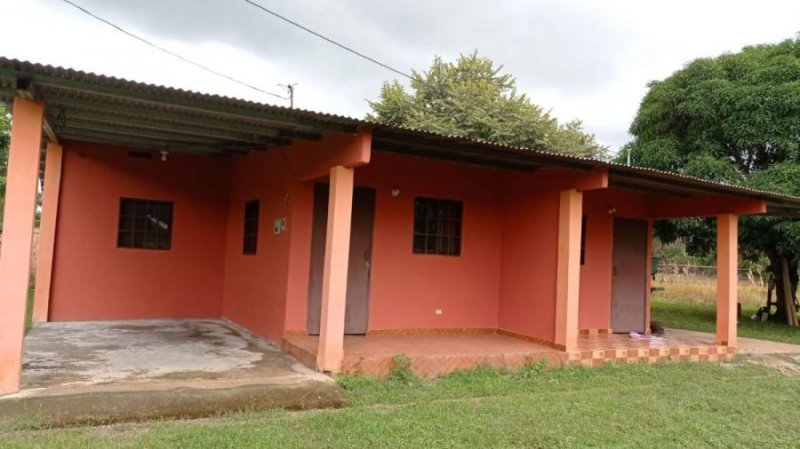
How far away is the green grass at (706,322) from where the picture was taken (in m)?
11.5

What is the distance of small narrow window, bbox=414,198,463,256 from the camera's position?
8180 millimetres

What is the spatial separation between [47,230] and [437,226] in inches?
235

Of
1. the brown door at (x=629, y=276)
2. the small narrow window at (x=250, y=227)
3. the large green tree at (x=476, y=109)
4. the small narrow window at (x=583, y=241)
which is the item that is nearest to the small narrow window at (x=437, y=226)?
the small narrow window at (x=583, y=241)

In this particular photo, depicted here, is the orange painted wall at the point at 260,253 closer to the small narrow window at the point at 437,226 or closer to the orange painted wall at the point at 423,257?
the orange painted wall at the point at 423,257

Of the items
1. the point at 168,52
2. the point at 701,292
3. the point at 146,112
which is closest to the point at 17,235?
the point at 146,112

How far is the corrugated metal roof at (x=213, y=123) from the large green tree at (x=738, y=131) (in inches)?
164

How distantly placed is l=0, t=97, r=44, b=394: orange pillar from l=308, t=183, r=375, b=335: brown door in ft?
10.9

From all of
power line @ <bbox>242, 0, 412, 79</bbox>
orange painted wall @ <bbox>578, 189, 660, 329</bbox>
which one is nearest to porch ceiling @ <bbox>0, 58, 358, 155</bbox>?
power line @ <bbox>242, 0, 412, 79</bbox>

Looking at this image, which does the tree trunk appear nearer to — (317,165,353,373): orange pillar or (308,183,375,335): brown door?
(308,183,375,335): brown door

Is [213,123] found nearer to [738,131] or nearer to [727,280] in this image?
[727,280]

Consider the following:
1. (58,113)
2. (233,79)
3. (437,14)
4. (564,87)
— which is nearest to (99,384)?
(58,113)

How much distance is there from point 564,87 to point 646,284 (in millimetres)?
14516

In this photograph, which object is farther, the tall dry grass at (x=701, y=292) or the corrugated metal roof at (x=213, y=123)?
the tall dry grass at (x=701, y=292)

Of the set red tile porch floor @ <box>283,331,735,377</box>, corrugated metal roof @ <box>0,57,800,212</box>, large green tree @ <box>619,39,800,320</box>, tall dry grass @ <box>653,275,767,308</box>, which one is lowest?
red tile porch floor @ <box>283,331,735,377</box>
